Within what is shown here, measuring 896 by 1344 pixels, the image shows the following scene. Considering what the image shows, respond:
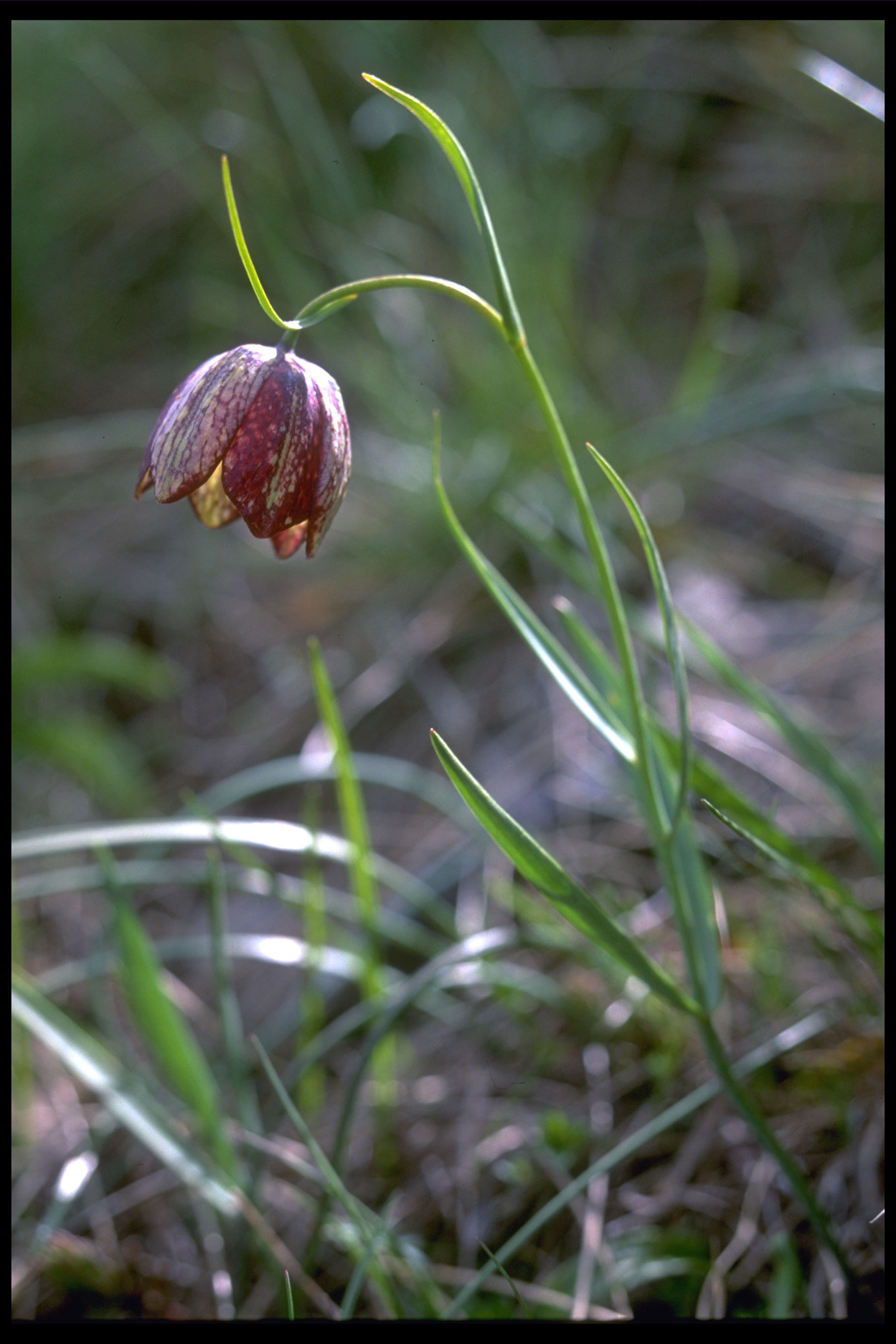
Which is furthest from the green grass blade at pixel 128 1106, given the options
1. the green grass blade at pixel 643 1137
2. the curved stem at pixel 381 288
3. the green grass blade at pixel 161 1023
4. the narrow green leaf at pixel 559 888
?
the curved stem at pixel 381 288

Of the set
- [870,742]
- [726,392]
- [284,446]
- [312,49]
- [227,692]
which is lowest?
[227,692]

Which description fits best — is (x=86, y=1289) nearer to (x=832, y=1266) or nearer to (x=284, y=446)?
(x=832, y=1266)

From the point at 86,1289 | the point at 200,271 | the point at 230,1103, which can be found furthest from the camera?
the point at 200,271

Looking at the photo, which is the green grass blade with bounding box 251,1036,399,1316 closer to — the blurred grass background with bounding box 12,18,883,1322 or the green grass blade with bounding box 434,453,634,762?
the green grass blade with bounding box 434,453,634,762

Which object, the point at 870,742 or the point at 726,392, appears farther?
the point at 726,392

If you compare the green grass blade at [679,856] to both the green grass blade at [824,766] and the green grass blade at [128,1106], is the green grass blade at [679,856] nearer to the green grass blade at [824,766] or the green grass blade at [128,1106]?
the green grass blade at [824,766]

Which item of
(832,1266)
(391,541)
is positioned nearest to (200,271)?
(391,541)

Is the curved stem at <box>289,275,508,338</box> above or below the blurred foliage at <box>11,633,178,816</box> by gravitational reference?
above

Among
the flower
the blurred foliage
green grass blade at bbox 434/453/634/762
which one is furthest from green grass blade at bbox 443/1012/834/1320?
the blurred foliage
